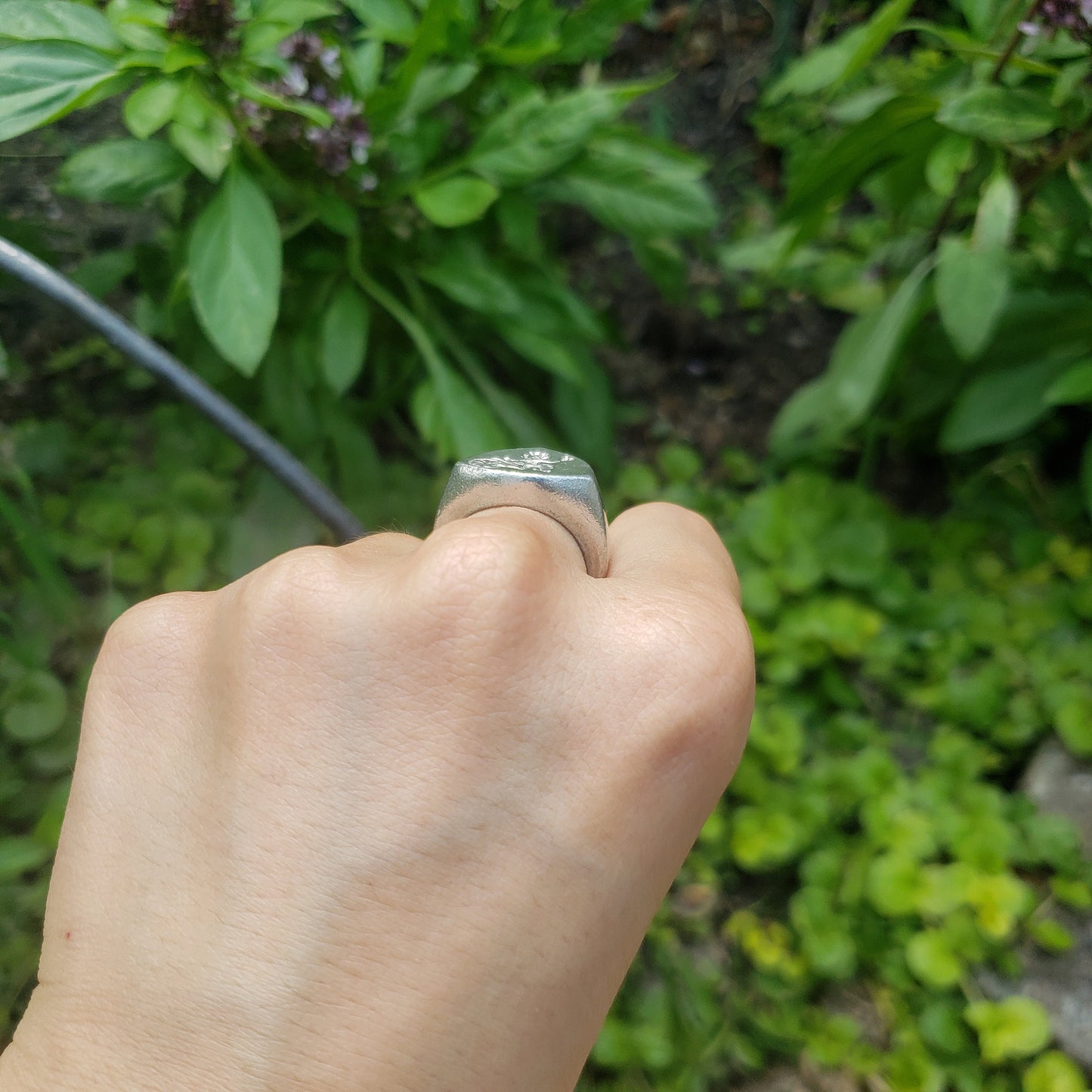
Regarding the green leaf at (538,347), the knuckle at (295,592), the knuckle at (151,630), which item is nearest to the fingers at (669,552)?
the knuckle at (295,592)

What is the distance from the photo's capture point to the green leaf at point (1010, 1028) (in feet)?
3.36

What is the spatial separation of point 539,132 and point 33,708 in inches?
37.9

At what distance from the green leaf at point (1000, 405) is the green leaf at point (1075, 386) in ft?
0.42

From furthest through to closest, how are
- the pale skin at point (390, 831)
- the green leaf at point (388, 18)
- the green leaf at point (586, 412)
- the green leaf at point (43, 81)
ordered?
the green leaf at point (586, 412) < the green leaf at point (388, 18) < the green leaf at point (43, 81) < the pale skin at point (390, 831)

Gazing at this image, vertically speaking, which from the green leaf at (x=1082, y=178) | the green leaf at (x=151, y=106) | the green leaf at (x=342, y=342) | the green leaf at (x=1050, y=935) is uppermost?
the green leaf at (x=151, y=106)

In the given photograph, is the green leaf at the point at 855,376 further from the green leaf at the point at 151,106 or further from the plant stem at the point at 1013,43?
the green leaf at the point at 151,106

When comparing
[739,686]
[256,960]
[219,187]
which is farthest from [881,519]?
[256,960]

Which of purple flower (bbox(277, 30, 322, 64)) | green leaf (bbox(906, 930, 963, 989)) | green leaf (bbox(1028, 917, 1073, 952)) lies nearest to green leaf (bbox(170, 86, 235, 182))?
purple flower (bbox(277, 30, 322, 64))

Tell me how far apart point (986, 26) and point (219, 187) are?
41.6 inches

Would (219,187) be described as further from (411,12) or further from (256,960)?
(256,960)

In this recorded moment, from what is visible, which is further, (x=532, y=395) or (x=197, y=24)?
(x=532, y=395)

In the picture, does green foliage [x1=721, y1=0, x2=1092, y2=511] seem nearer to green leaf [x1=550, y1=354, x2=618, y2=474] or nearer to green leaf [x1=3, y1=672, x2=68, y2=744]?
green leaf [x1=550, y1=354, x2=618, y2=474]

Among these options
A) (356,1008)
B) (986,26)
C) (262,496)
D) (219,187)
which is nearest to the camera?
(356,1008)

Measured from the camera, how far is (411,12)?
1007 millimetres
